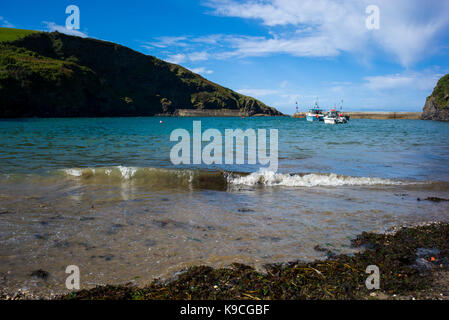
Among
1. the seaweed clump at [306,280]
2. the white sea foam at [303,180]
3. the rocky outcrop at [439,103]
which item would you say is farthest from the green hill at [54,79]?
the rocky outcrop at [439,103]

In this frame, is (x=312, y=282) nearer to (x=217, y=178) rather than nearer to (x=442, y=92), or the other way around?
(x=217, y=178)

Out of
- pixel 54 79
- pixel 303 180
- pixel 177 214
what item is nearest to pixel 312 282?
pixel 177 214

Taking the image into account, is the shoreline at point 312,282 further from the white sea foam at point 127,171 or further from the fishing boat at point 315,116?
the fishing boat at point 315,116

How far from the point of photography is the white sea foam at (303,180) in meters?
12.6

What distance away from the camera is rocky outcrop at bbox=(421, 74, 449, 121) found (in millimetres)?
145863

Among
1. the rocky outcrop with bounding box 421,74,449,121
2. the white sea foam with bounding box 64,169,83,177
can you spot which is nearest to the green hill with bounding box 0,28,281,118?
the white sea foam with bounding box 64,169,83,177

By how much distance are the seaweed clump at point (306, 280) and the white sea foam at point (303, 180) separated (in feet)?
22.9

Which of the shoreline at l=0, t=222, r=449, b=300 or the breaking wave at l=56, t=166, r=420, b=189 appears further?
the breaking wave at l=56, t=166, r=420, b=189

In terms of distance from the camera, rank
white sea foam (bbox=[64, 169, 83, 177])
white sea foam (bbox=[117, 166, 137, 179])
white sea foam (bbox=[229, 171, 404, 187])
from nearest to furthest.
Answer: white sea foam (bbox=[229, 171, 404, 187]), white sea foam (bbox=[64, 169, 83, 177]), white sea foam (bbox=[117, 166, 137, 179])

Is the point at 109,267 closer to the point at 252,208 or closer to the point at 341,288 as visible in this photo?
the point at 341,288

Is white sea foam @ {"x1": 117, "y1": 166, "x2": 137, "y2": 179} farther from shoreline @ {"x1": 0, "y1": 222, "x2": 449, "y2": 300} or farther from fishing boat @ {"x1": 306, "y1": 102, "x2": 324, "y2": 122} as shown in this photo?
fishing boat @ {"x1": 306, "y1": 102, "x2": 324, "y2": 122}
